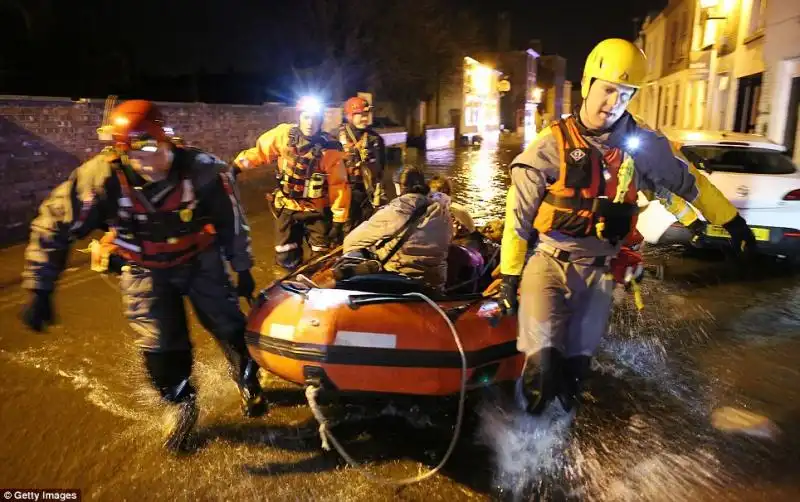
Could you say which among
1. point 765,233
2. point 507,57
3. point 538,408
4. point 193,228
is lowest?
point 538,408

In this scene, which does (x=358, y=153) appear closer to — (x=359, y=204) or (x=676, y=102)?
(x=359, y=204)

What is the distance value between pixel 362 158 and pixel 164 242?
3.61 metres

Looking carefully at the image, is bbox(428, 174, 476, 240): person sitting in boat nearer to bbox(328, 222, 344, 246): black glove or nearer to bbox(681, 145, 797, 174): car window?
bbox(328, 222, 344, 246): black glove

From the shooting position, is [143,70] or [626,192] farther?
[143,70]

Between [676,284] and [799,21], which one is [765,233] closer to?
[676,284]

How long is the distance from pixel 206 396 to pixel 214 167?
1648 mm

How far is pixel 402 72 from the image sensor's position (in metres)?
29.2

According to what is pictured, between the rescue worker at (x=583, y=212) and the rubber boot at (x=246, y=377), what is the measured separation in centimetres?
170

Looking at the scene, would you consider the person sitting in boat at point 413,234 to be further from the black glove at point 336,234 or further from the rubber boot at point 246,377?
the black glove at point 336,234

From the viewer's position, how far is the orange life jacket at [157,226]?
10.6 feet

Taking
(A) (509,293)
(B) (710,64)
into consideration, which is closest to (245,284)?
(A) (509,293)

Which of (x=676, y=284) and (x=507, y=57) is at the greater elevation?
(x=507, y=57)

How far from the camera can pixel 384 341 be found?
134 inches

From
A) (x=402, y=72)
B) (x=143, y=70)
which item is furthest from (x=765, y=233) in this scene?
(x=402, y=72)
